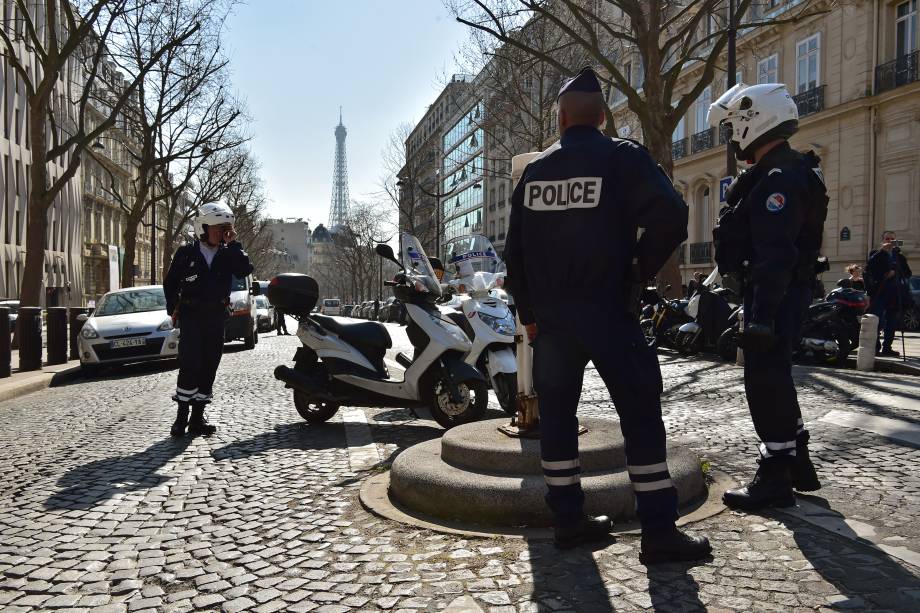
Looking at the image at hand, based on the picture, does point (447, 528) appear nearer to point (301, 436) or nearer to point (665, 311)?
point (301, 436)

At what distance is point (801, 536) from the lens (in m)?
3.11

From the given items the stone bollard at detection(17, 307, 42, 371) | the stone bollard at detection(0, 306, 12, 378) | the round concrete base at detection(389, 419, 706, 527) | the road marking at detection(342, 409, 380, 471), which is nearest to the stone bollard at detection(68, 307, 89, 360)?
the stone bollard at detection(17, 307, 42, 371)

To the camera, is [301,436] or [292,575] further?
[301,436]

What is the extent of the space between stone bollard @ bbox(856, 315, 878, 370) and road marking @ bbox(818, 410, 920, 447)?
4608 millimetres

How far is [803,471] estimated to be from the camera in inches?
142

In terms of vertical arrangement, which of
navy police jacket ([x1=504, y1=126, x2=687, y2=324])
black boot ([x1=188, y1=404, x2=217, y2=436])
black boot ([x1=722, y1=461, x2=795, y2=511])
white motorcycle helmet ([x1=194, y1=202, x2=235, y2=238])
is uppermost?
white motorcycle helmet ([x1=194, y1=202, x2=235, y2=238])

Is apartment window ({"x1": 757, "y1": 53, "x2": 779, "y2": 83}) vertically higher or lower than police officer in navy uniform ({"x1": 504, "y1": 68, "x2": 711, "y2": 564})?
higher

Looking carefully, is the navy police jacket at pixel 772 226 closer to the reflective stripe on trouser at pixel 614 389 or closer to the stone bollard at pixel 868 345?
the reflective stripe on trouser at pixel 614 389

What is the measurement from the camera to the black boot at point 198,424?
6.18 metres

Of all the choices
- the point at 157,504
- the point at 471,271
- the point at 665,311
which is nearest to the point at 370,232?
the point at 665,311

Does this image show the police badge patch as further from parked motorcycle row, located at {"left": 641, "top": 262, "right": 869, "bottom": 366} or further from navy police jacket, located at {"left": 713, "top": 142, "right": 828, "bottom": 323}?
parked motorcycle row, located at {"left": 641, "top": 262, "right": 869, "bottom": 366}

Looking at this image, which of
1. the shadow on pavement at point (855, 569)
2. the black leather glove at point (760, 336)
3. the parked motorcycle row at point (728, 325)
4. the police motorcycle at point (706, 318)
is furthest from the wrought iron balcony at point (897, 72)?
the shadow on pavement at point (855, 569)

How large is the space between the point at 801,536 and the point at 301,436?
157 inches

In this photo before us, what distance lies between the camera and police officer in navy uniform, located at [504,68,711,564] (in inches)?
110
